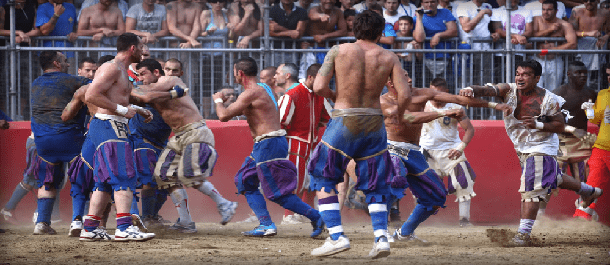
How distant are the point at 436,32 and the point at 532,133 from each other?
3.30 metres

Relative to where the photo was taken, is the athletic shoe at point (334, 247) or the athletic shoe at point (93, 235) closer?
the athletic shoe at point (334, 247)

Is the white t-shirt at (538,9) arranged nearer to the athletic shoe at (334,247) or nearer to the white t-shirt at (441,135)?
the white t-shirt at (441,135)

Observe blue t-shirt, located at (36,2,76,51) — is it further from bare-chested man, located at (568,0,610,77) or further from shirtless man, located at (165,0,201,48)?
bare-chested man, located at (568,0,610,77)

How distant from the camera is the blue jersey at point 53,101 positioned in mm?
7316

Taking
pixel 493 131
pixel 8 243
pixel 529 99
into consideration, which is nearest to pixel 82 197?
pixel 8 243

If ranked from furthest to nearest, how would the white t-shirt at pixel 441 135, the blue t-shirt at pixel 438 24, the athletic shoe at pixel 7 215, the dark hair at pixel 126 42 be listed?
1. the blue t-shirt at pixel 438 24
2. the white t-shirt at pixel 441 135
3. the athletic shoe at pixel 7 215
4. the dark hair at pixel 126 42

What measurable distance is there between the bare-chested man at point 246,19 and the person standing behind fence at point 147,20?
92cm

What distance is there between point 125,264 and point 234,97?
4180 millimetres

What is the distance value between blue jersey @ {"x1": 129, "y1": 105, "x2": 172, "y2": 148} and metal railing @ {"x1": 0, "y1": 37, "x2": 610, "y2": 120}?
154 cm

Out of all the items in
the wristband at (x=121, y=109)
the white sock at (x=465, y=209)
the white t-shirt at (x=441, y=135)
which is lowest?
the white sock at (x=465, y=209)

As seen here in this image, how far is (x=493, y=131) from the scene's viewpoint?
9.42 meters

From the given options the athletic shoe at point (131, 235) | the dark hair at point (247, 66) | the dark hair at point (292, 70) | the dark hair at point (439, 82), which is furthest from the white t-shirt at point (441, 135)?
the athletic shoe at point (131, 235)

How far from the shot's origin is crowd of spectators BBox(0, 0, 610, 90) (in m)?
9.41

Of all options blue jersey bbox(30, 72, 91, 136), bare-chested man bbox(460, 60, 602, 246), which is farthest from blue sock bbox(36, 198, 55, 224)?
bare-chested man bbox(460, 60, 602, 246)
